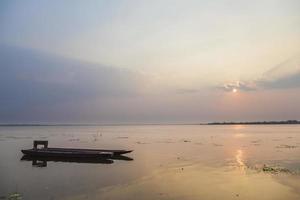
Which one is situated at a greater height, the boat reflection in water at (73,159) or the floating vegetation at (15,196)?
the boat reflection in water at (73,159)

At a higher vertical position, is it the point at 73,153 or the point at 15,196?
the point at 73,153

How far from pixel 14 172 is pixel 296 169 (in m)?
22.9

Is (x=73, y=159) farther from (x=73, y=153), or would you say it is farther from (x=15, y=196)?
(x=15, y=196)

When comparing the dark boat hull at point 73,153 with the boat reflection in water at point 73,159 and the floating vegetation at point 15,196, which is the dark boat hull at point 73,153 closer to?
the boat reflection in water at point 73,159

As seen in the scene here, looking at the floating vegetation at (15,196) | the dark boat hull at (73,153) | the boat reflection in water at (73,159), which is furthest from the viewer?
the dark boat hull at (73,153)

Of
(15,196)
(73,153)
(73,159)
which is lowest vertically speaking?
(15,196)

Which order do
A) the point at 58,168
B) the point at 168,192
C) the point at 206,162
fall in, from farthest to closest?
the point at 206,162
the point at 58,168
the point at 168,192

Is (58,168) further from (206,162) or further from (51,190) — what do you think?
(206,162)

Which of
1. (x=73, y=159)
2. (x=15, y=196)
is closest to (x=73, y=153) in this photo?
(x=73, y=159)

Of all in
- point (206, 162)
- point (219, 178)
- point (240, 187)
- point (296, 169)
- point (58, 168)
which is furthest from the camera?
point (206, 162)

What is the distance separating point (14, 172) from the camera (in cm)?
3016

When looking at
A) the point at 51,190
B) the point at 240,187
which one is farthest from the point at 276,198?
the point at 51,190

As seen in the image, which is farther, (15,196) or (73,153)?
(73,153)

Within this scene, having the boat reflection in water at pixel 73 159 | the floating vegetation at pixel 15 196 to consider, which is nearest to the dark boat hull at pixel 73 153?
the boat reflection in water at pixel 73 159
